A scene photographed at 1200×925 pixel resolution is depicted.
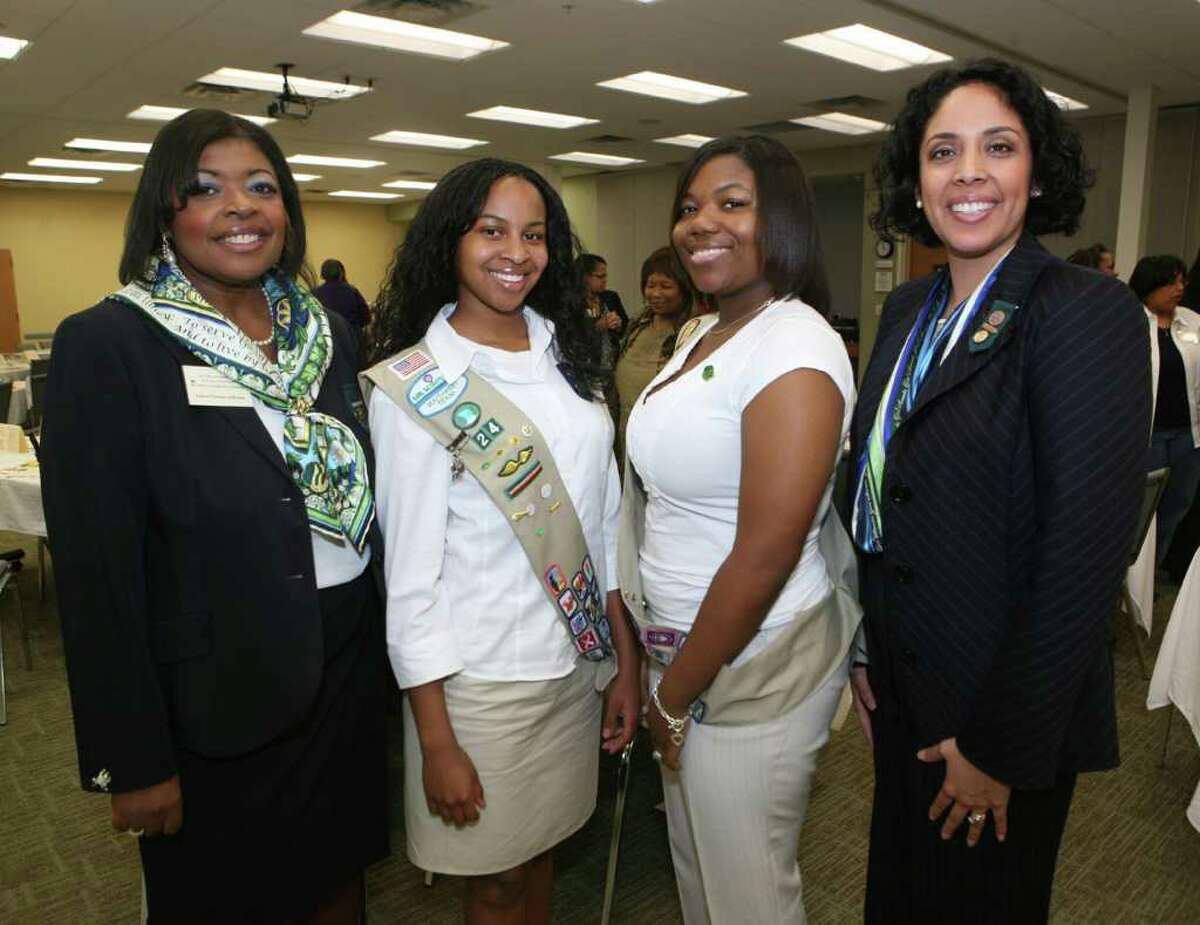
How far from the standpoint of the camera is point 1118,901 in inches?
85.3

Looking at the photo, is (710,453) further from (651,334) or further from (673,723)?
(651,334)

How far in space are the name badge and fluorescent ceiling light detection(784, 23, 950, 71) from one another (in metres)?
Answer: 5.92

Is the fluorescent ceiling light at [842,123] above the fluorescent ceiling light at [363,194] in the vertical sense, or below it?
below

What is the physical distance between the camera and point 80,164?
1176 cm

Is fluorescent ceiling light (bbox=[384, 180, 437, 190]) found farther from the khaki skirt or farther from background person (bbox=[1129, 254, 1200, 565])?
the khaki skirt

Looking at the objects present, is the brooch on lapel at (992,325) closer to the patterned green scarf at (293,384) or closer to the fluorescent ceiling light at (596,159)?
the patterned green scarf at (293,384)

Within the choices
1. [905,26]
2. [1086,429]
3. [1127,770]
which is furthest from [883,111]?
[1086,429]

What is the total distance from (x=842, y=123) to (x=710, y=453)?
951cm

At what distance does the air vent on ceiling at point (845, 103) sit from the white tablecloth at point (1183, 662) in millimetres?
6829

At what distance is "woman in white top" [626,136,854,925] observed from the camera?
1.22 m

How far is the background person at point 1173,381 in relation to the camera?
13.9ft

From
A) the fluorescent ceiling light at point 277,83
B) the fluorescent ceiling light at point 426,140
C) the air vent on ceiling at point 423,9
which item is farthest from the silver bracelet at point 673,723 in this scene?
the fluorescent ceiling light at point 426,140

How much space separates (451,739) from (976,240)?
1.08 metres

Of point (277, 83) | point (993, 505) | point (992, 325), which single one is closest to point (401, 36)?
point (277, 83)
